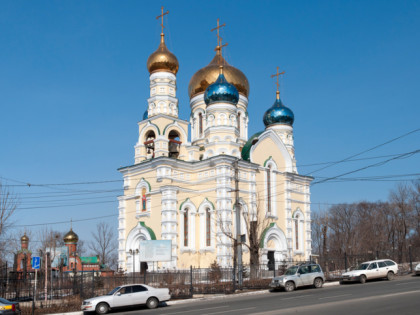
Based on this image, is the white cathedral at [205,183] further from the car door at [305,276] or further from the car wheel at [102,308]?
the car wheel at [102,308]

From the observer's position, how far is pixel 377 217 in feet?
213

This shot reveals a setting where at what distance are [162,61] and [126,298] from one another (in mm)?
24351

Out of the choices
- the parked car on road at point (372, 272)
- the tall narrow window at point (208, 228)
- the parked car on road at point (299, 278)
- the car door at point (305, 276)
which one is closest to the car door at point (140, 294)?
the parked car on road at point (299, 278)

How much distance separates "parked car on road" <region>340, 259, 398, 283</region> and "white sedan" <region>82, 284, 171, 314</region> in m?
10.0

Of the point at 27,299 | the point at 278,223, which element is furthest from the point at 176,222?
the point at 27,299

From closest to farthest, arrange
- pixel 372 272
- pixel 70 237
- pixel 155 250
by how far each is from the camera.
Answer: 1. pixel 372 272
2. pixel 155 250
3. pixel 70 237

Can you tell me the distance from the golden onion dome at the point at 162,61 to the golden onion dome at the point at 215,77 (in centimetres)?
351

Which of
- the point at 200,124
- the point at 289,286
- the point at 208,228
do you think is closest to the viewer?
the point at 289,286

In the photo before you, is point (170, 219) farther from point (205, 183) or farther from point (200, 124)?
point (200, 124)

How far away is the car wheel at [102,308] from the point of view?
60.8 feet

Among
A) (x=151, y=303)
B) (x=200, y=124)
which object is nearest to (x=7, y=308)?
(x=151, y=303)

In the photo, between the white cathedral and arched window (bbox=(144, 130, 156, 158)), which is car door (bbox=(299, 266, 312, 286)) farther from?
arched window (bbox=(144, 130, 156, 158))

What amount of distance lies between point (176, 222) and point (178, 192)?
7.02 feet

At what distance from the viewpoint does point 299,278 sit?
77.0 feet
